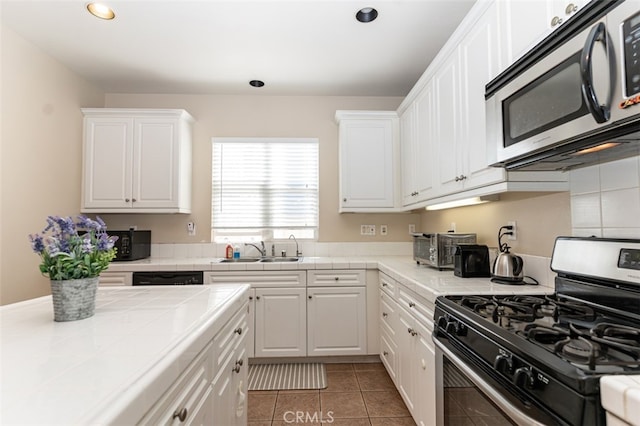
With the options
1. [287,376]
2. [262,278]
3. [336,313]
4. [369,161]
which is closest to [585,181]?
[369,161]

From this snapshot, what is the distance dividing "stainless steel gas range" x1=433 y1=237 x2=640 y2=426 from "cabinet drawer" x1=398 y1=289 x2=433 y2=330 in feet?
0.61

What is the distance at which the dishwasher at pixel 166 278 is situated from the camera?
8.95 feet

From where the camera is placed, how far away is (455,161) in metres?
1.96

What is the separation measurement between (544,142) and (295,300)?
7.26 feet

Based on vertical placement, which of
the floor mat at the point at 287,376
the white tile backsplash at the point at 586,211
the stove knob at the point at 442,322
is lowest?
the floor mat at the point at 287,376

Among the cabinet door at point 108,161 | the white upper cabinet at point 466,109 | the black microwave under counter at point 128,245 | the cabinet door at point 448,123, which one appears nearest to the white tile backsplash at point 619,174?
the white upper cabinet at point 466,109

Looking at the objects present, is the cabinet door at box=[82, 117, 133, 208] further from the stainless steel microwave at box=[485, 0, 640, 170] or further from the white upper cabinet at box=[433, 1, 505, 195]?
the stainless steel microwave at box=[485, 0, 640, 170]

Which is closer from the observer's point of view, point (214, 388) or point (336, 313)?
point (214, 388)

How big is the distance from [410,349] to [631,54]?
66.2 inches

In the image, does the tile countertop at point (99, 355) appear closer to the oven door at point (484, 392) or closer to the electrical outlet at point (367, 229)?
the oven door at point (484, 392)

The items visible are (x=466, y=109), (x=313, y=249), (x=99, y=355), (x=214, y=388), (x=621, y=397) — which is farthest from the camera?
(x=313, y=249)

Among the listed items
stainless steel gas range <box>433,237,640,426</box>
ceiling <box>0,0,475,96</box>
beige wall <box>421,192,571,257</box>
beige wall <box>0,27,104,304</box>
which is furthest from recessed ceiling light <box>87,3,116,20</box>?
beige wall <box>421,192,571,257</box>

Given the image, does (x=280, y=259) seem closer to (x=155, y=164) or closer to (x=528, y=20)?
(x=155, y=164)

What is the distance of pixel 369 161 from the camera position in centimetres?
318
